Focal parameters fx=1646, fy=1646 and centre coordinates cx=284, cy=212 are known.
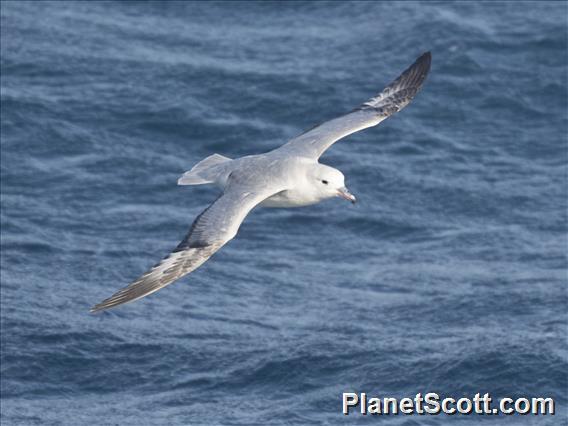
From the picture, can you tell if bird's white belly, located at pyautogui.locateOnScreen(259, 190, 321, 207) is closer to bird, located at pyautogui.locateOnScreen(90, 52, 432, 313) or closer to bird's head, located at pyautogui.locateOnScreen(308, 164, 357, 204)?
bird, located at pyautogui.locateOnScreen(90, 52, 432, 313)

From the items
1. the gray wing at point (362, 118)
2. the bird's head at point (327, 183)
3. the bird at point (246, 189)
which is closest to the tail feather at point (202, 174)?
the bird at point (246, 189)

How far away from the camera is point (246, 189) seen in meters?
21.0

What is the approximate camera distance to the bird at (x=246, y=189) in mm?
19891

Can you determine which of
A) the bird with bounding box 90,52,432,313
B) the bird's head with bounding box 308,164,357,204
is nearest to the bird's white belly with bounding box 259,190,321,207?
the bird with bounding box 90,52,432,313

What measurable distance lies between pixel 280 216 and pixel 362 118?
8416 millimetres

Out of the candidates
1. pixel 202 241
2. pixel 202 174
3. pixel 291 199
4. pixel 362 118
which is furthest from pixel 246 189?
pixel 362 118

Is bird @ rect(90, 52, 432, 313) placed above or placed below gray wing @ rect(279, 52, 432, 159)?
below

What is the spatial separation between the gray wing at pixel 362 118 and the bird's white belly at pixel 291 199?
42.9 inches

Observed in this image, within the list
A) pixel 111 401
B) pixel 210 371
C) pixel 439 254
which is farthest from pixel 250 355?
pixel 439 254

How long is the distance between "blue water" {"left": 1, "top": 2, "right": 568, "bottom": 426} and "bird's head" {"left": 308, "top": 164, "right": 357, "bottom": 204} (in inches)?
247

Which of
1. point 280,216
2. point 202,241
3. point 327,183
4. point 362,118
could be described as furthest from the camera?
point 280,216

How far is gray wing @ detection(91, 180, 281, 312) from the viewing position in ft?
64.3

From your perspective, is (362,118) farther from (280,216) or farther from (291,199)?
(280,216)

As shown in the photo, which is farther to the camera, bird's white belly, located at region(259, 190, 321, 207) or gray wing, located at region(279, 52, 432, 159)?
gray wing, located at region(279, 52, 432, 159)
